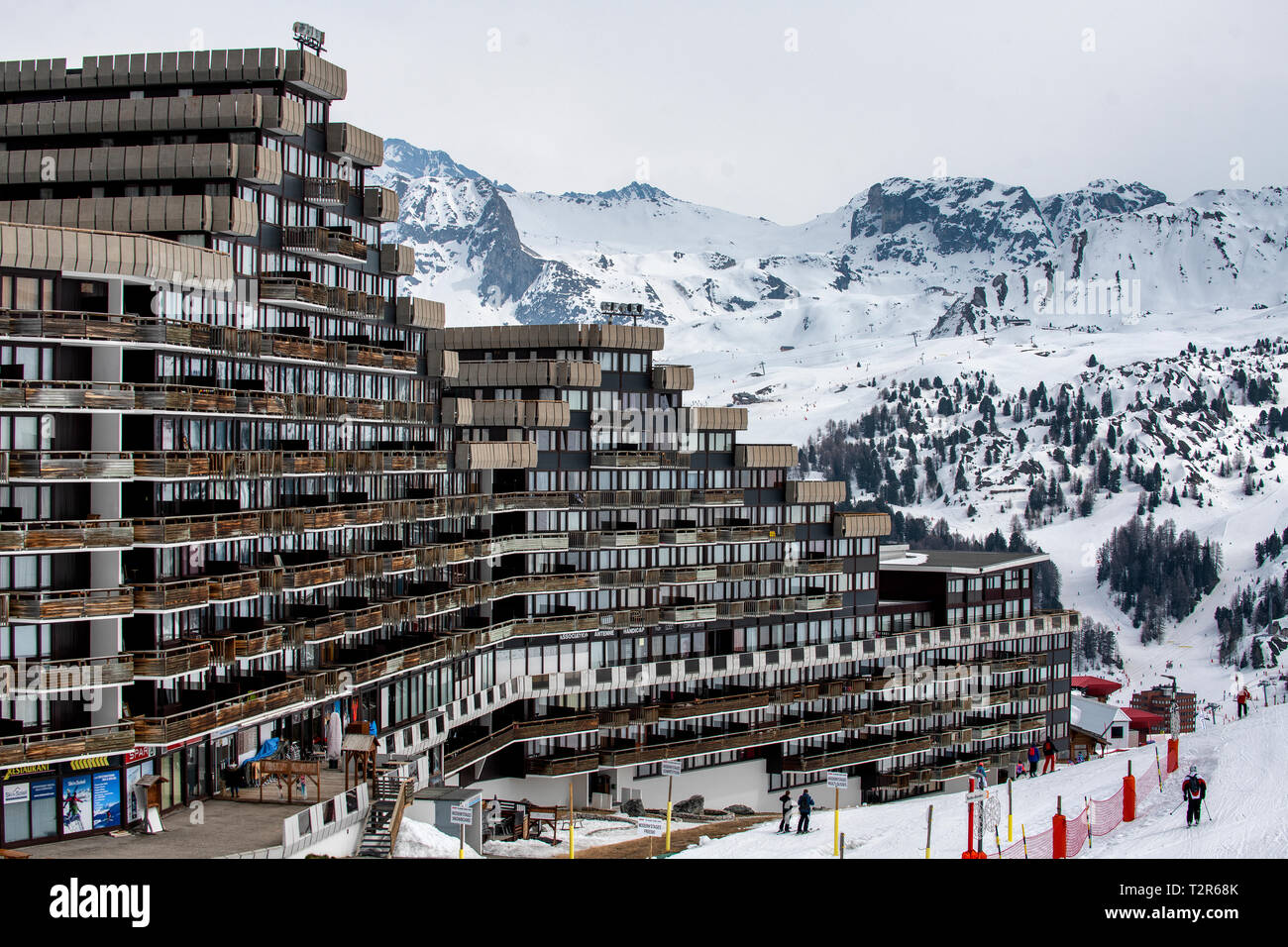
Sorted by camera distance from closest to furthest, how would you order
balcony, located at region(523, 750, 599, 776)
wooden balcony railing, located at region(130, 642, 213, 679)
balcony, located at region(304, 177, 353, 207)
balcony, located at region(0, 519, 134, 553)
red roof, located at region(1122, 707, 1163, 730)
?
balcony, located at region(0, 519, 134, 553), wooden balcony railing, located at region(130, 642, 213, 679), balcony, located at region(304, 177, 353, 207), balcony, located at region(523, 750, 599, 776), red roof, located at region(1122, 707, 1163, 730)

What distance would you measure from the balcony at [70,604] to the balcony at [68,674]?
1734 millimetres

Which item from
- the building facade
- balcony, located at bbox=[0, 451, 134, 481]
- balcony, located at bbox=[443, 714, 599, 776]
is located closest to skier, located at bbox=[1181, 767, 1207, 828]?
the building facade

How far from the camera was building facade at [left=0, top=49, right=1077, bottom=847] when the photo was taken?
62.2 meters

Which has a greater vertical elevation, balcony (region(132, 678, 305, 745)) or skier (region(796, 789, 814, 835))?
balcony (region(132, 678, 305, 745))

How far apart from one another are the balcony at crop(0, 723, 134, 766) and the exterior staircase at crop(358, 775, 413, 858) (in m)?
10.2

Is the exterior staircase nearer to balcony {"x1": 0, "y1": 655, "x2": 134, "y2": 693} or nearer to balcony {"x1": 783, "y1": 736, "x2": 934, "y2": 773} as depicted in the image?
balcony {"x1": 0, "y1": 655, "x2": 134, "y2": 693}

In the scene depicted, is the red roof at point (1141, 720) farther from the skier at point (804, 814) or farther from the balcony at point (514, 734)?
the skier at point (804, 814)

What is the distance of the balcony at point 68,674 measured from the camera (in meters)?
59.6

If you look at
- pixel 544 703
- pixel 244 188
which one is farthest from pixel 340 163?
pixel 544 703
